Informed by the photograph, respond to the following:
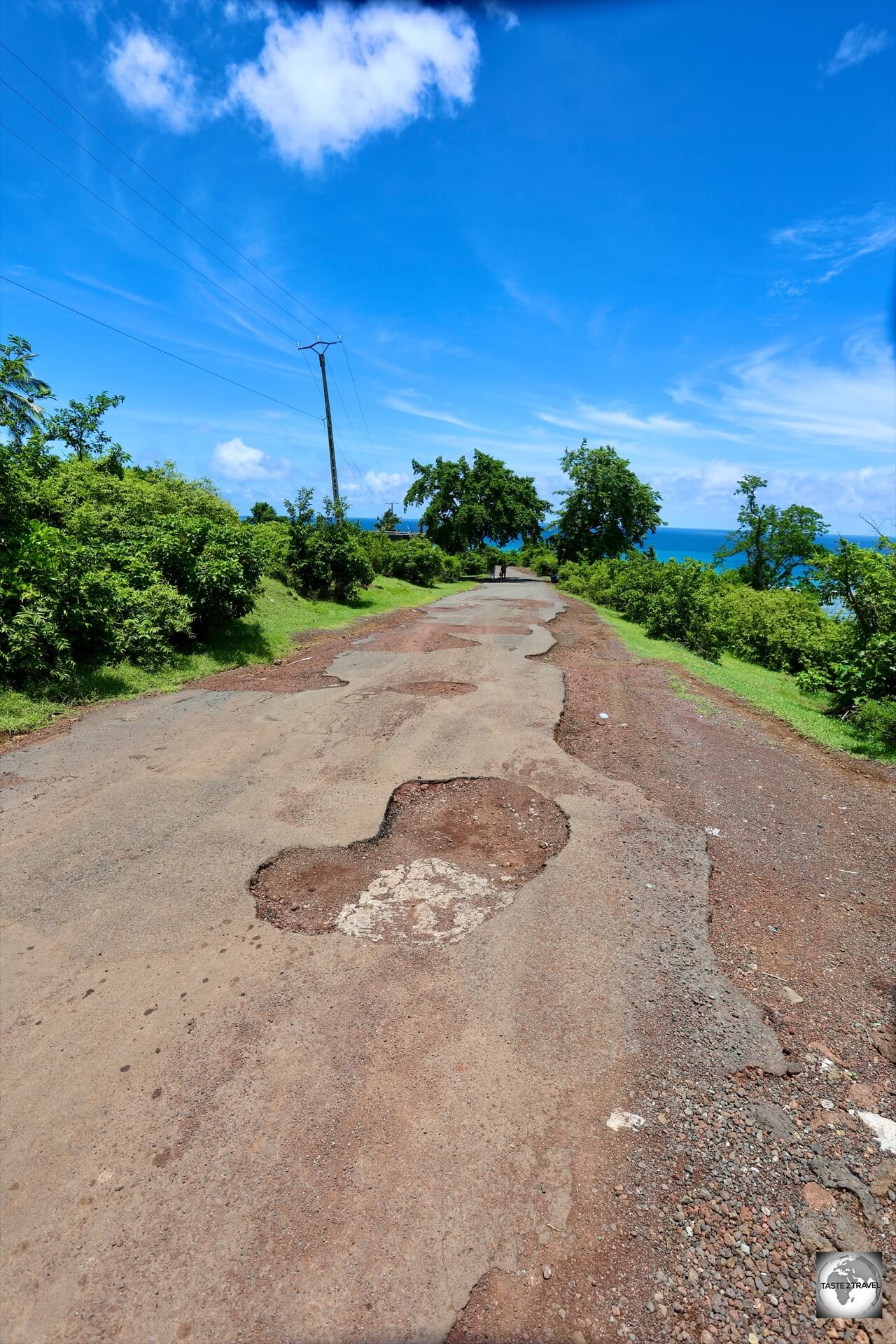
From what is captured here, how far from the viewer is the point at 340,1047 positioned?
2.62 metres

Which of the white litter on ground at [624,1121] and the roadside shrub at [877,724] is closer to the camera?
the white litter on ground at [624,1121]

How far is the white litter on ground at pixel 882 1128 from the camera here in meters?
2.28

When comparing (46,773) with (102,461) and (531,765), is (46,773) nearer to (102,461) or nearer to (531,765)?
(531,765)

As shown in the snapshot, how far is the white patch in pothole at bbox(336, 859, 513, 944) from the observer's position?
3412 millimetres

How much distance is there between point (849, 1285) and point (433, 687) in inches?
281

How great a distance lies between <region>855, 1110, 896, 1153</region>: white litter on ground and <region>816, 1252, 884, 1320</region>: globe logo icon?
47cm

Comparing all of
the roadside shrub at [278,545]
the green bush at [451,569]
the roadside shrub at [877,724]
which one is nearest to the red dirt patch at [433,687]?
the roadside shrub at [877,724]

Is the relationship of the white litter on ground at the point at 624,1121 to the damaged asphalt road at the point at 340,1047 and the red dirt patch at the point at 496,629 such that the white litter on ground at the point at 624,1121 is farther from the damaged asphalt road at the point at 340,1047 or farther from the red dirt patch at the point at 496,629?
the red dirt patch at the point at 496,629

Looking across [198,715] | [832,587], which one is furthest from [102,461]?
[832,587]

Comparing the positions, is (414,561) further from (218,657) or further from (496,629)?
(218,657)

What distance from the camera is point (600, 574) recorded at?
27375 millimetres

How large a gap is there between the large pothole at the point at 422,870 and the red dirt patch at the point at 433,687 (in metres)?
3.23

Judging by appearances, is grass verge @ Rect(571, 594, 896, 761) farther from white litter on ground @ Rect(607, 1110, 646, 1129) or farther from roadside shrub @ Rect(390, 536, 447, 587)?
roadside shrub @ Rect(390, 536, 447, 587)

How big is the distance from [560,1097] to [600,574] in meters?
26.6
